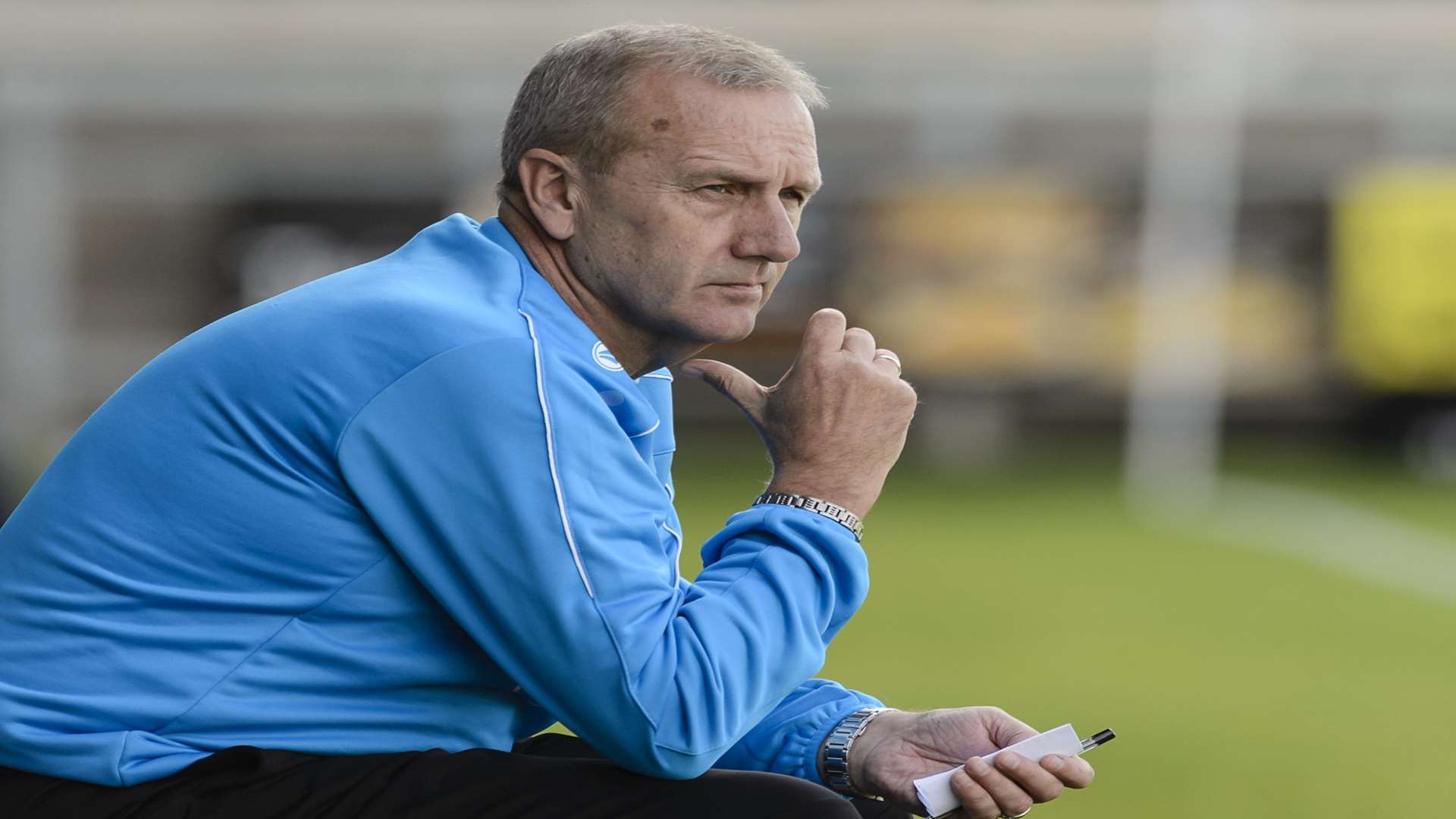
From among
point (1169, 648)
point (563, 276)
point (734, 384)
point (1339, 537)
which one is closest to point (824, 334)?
point (734, 384)

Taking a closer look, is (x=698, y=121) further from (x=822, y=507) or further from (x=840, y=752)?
(x=840, y=752)

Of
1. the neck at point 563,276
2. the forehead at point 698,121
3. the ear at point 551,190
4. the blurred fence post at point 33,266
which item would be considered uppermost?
the forehead at point 698,121

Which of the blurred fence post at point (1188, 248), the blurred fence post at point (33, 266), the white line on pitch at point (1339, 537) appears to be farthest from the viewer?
the blurred fence post at point (33, 266)

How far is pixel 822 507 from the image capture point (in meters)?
2.43

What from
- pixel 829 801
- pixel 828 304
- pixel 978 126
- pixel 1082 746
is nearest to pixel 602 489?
pixel 829 801

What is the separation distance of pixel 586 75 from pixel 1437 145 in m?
15.9

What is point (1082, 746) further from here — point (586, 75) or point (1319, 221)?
point (1319, 221)

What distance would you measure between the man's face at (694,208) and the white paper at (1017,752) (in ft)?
2.22

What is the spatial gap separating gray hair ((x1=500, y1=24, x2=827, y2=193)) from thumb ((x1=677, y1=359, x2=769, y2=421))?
35 cm

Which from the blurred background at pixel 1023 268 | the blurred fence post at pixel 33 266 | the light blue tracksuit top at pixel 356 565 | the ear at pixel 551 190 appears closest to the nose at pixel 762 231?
the ear at pixel 551 190

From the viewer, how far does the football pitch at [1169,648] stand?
18.7 ft

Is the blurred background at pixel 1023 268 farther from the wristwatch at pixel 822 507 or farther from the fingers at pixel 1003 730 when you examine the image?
the wristwatch at pixel 822 507

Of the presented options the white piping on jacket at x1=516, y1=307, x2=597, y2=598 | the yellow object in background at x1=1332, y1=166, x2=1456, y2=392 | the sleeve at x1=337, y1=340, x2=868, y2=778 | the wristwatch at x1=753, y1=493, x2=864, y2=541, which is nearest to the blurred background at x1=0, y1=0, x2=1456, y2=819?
the yellow object in background at x1=1332, y1=166, x2=1456, y2=392

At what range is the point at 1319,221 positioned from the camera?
1551 cm
